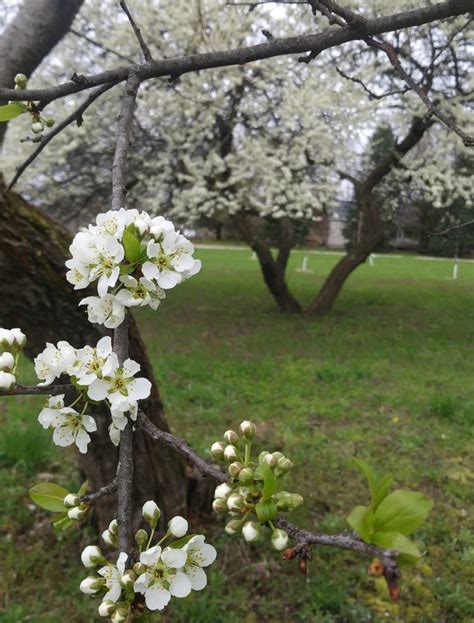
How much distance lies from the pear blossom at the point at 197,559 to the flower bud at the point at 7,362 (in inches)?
14.2

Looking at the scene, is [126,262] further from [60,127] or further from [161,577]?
[60,127]

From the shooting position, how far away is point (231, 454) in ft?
2.59

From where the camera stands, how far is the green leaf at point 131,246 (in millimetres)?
798

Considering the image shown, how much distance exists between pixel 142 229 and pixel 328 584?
241 cm

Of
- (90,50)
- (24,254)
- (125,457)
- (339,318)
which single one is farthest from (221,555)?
(90,50)

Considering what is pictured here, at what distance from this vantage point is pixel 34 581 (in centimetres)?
270

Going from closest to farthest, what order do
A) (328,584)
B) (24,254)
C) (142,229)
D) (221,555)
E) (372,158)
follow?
(142,229) → (24,254) → (328,584) → (221,555) → (372,158)

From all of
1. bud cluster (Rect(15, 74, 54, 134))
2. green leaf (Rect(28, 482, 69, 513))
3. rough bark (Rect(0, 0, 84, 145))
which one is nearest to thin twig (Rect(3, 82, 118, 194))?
bud cluster (Rect(15, 74, 54, 134))

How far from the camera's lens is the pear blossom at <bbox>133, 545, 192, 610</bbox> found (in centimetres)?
67

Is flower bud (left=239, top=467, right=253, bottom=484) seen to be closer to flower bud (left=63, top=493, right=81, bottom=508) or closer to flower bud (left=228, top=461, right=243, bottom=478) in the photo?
flower bud (left=228, top=461, right=243, bottom=478)

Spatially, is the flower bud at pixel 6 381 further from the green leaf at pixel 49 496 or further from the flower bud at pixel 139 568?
the flower bud at pixel 139 568

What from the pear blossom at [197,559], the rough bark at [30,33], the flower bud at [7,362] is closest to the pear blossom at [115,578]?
the pear blossom at [197,559]

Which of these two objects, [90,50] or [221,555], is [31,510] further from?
[90,50]

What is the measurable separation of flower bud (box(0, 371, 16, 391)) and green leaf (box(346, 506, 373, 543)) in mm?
490
